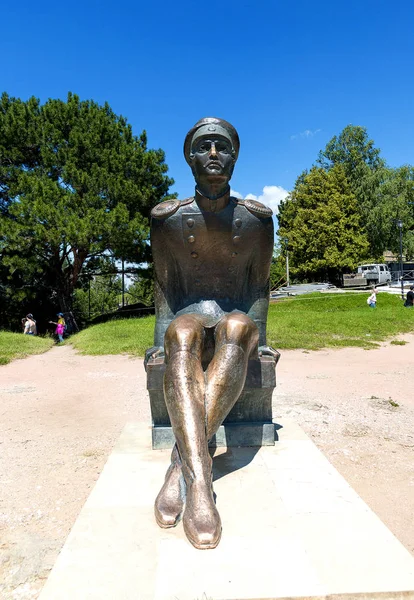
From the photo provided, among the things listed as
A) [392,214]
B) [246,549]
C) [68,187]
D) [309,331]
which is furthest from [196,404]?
[392,214]

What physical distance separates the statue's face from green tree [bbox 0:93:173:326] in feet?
44.2

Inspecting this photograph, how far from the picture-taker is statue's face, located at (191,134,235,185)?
3.02 metres

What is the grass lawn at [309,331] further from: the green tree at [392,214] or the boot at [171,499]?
the green tree at [392,214]

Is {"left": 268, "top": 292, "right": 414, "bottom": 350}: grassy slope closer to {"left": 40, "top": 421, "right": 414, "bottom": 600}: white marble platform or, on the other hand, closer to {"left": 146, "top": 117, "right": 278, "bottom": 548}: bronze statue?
{"left": 146, "top": 117, "right": 278, "bottom": 548}: bronze statue

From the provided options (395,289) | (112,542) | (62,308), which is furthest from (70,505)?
(395,289)

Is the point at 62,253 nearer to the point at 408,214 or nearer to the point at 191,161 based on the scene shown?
the point at 191,161

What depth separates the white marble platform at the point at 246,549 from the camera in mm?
1677

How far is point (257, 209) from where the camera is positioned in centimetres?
320

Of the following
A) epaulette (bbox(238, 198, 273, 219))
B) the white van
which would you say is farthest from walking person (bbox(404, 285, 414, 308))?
epaulette (bbox(238, 198, 273, 219))

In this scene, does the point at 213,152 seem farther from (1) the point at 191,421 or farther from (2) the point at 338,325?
(2) the point at 338,325

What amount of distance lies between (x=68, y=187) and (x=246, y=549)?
17805mm

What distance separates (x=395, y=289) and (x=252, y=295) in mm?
23463

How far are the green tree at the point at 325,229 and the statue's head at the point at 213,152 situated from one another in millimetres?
27543

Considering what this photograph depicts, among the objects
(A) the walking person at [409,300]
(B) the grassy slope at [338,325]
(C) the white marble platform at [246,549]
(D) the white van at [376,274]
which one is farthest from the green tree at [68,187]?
(D) the white van at [376,274]
